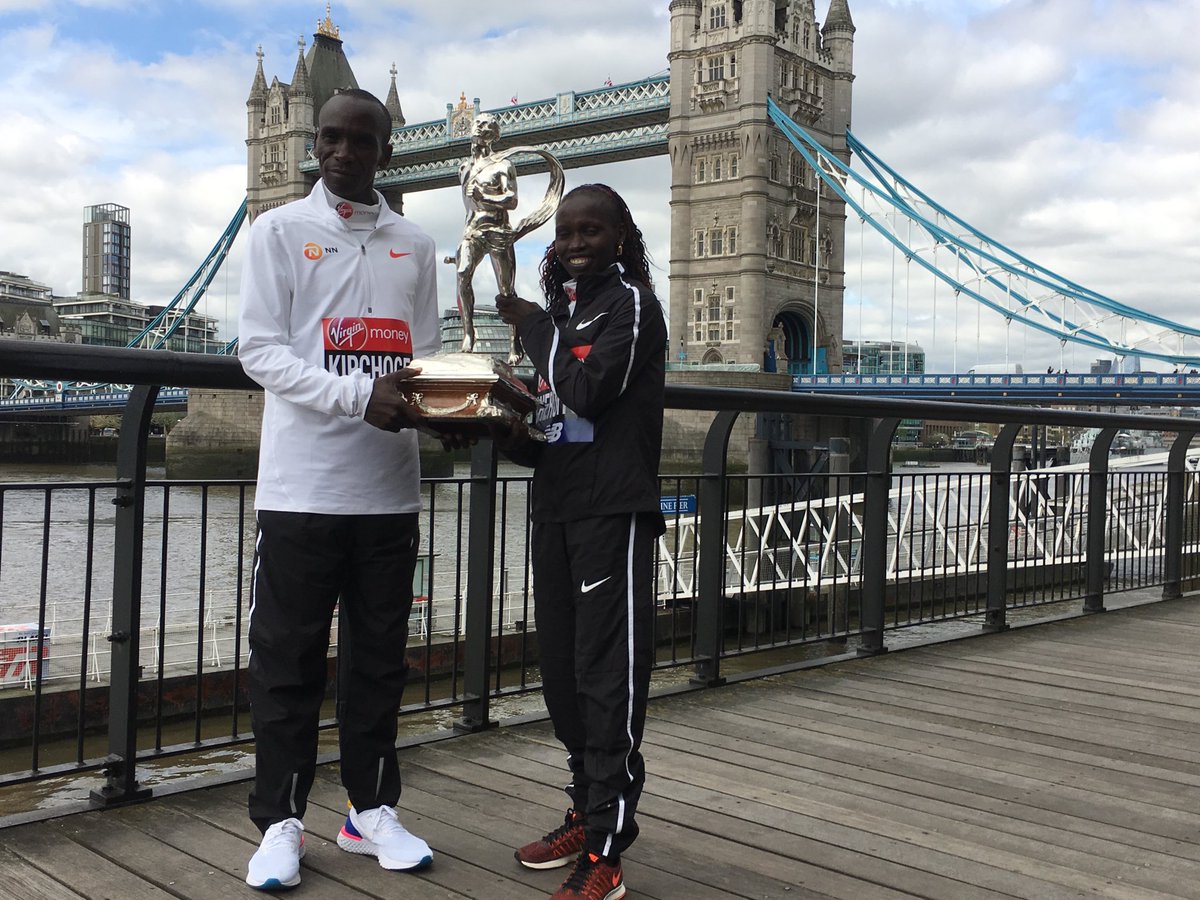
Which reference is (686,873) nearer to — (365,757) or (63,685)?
(365,757)

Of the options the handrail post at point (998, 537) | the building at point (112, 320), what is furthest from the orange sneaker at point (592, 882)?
the building at point (112, 320)

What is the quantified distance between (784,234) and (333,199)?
46542mm

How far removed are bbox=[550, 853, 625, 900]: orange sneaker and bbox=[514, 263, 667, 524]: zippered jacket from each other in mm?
580

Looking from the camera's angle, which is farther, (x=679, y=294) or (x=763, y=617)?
(x=679, y=294)

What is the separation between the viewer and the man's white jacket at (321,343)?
78.2 inches

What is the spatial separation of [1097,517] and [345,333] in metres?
4.20

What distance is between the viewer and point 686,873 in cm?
213

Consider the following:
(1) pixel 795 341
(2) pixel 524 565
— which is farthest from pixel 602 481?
(1) pixel 795 341

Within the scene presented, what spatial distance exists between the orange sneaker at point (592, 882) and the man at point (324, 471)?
298mm

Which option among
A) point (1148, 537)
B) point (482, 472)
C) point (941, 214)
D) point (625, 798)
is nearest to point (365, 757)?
point (625, 798)

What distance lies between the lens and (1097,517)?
524cm

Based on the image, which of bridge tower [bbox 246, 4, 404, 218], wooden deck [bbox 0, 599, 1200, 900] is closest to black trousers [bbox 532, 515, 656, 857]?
wooden deck [bbox 0, 599, 1200, 900]

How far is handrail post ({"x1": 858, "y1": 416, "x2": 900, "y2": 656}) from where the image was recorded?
4.14 m

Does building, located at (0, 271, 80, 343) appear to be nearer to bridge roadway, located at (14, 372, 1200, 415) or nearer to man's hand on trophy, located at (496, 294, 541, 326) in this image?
bridge roadway, located at (14, 372, 1200, 415)
